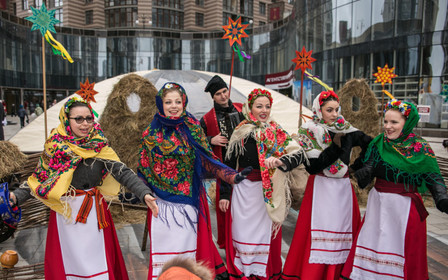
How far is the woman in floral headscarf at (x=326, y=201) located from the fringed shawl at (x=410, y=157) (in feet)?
1.07

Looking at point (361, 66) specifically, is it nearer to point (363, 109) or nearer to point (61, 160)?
point (363, 109)

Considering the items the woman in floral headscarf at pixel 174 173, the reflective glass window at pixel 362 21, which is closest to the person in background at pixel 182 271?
the woman in floral headscarf at pixel 174 173

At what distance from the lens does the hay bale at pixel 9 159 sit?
4094 millimetres

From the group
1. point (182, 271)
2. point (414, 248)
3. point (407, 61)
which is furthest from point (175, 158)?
point (407, 61)

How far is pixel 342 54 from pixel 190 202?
2179cm

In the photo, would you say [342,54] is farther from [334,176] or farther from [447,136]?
[334,176]

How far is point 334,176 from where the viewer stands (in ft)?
10.7

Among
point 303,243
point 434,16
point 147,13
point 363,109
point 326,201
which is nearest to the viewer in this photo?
point 326,201

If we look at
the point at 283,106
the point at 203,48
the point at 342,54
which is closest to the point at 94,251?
the point at 283,106

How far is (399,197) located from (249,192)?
1262 millimetres

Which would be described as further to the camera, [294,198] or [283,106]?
[283,106]

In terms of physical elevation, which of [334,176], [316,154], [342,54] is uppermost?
[342,54]

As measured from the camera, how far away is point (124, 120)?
19.5 ft

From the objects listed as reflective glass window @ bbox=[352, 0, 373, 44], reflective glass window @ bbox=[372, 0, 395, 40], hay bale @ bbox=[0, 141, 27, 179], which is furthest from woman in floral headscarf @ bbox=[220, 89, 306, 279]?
reflective glass window @ bbox=[352, 0, 373, 44]
